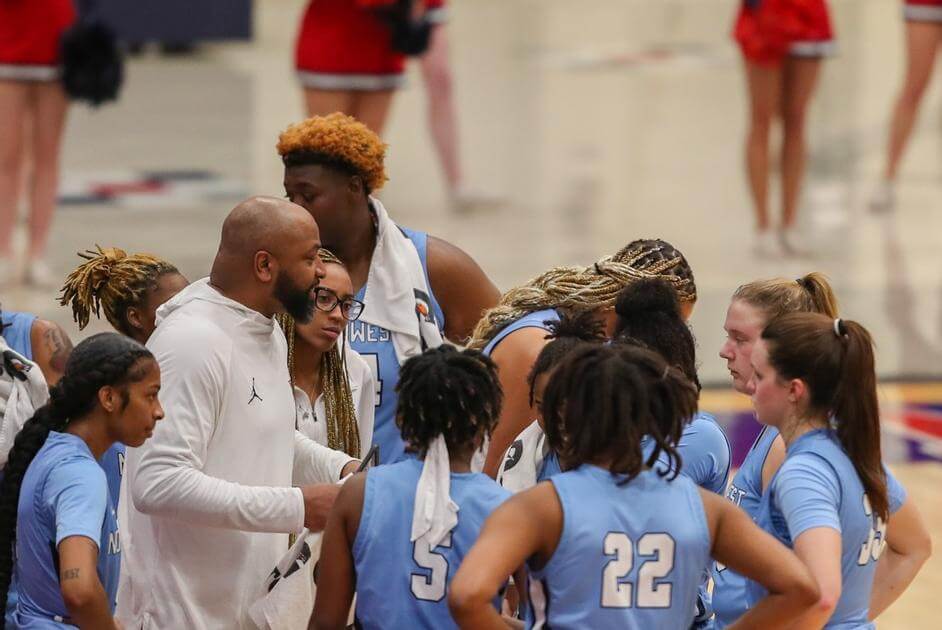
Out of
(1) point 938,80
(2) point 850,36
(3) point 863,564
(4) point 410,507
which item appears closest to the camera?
(4) point 410,507

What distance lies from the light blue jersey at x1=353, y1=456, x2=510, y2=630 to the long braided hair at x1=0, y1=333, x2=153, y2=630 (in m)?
0.61

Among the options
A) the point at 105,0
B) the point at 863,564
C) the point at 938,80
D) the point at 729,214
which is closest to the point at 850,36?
the point at 938,80

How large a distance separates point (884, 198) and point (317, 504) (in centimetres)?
789

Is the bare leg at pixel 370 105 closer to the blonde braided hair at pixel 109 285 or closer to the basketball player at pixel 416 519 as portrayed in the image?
the blonde braided hair at pixel 109 285

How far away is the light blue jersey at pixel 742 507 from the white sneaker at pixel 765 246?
5.90 m

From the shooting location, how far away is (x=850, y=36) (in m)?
14.9

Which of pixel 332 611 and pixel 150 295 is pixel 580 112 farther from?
pixel 332 611

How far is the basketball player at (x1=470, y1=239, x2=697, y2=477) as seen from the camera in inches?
152

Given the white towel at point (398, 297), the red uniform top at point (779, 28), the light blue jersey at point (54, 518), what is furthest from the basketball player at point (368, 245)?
the red uniform top at point (779, 28)

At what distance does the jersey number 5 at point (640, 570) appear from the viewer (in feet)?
9.32

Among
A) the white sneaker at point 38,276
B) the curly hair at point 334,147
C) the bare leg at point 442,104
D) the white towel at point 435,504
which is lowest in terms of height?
the white sneaker at point 38,276

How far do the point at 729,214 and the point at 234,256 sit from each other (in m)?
7.19

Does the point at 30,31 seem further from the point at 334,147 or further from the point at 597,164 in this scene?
the point at 597,164

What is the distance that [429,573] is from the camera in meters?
3.03
